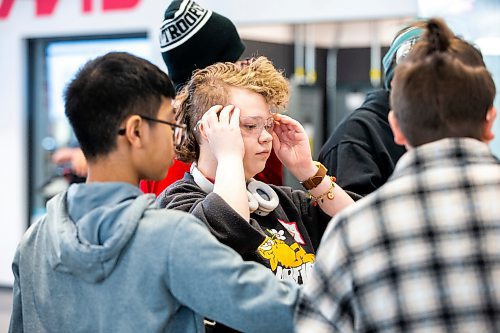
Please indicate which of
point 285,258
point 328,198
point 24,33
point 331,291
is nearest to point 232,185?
point 285,258

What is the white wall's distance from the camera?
5566 mm

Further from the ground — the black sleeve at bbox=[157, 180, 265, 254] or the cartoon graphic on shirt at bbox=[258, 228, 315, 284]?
the black sleeve at bbox=[157, 180, 265, 254]

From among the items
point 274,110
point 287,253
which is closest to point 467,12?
point 274,110

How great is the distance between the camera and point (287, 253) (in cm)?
174

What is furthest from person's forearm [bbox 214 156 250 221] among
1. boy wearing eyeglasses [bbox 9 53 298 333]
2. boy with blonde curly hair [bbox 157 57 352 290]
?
boy wearing eyeglasses [bbox 9 53 298 333]

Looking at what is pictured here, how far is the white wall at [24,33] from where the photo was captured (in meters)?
5.57

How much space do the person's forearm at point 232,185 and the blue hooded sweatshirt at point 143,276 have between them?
24 centimetres

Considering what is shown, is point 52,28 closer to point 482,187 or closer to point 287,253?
point 287,253

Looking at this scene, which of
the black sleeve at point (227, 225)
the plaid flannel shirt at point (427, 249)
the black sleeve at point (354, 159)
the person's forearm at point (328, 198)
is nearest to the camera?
the plaid flannel shirt at point (427, 249)

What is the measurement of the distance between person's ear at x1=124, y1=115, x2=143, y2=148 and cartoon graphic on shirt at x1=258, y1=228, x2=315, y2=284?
1.47ft

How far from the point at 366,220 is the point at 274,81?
28.1 inches

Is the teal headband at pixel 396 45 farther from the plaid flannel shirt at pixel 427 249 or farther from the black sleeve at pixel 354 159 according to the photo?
the plaid flannel shirt at pixel 427 249

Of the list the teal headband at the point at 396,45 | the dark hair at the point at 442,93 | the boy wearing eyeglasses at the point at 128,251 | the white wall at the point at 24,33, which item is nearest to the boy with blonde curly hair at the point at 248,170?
the boy wearing eyeglasses at the point at 128,251

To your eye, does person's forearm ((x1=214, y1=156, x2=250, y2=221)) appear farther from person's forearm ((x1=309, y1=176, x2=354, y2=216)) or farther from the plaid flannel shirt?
the plaid flannel shirt
